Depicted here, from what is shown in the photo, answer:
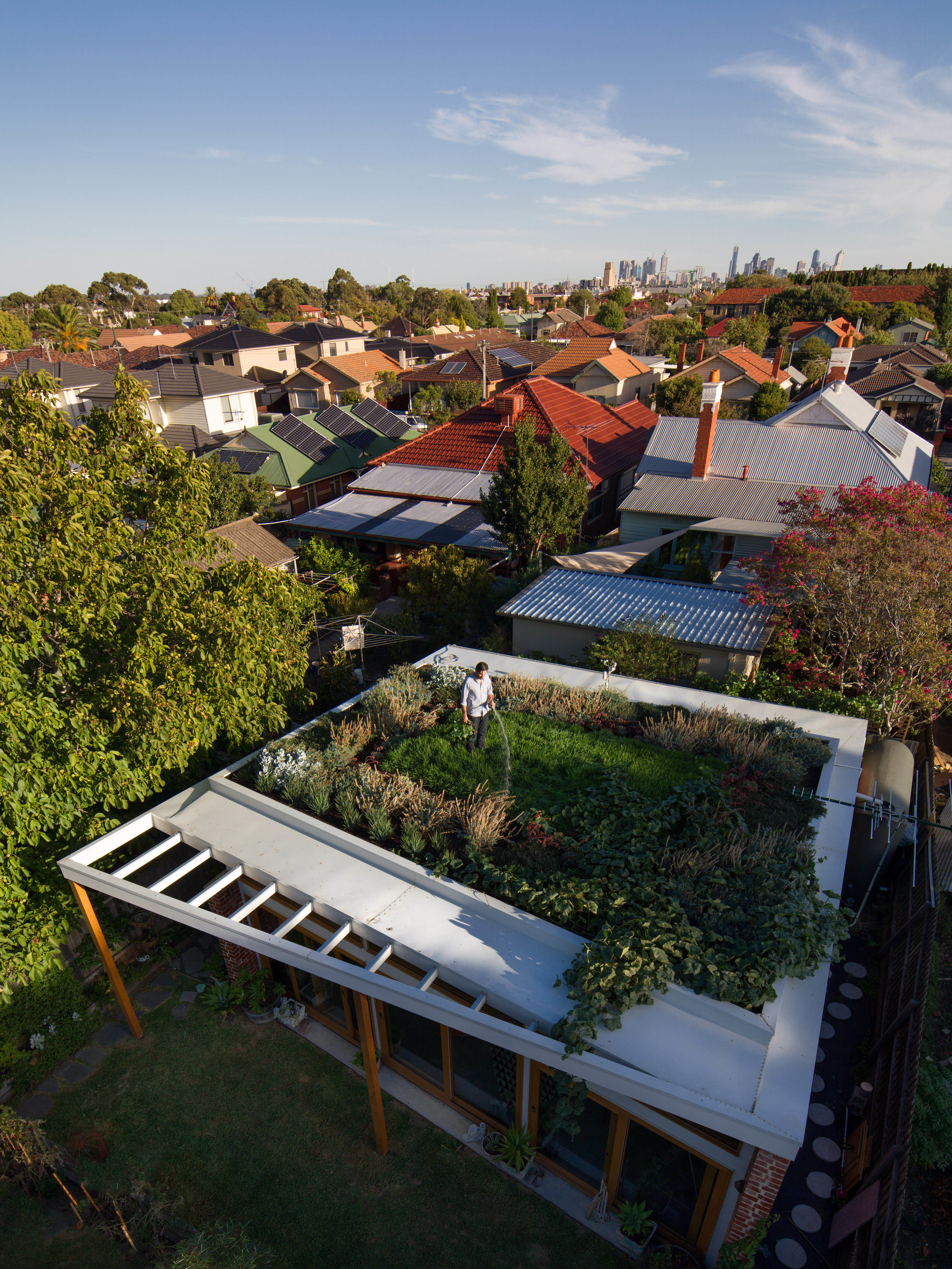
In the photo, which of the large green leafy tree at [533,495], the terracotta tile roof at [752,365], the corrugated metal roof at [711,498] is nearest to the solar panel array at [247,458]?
the large green leafy tree at [533,495]

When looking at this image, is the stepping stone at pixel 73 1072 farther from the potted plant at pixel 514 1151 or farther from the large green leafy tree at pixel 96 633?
the potted plant at pixel 514 1151

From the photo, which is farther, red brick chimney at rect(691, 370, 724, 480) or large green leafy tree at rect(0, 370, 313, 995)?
red brick chimney at rect(691, 370, 724, 480)

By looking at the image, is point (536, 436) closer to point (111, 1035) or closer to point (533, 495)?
point (533, 495)

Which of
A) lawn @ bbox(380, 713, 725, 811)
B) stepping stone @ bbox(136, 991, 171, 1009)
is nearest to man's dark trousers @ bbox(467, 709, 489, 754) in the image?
lawn @ bbox(380, 713, 725, 811)

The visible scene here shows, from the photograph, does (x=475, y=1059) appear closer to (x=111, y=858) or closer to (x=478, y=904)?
(x=478, y=904)

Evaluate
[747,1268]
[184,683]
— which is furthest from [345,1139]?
[184,683]

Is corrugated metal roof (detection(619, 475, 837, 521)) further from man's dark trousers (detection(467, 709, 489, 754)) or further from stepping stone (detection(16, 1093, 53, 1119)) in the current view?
stepping stone (detection(16, 1093, 53, 1119))
